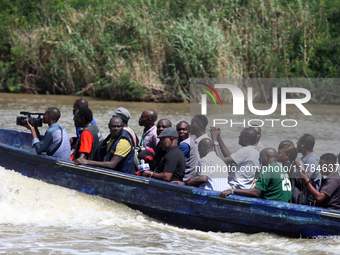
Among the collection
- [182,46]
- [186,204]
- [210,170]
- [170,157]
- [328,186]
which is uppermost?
[182,46]

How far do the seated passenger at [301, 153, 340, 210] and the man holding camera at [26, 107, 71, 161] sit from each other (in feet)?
9.26

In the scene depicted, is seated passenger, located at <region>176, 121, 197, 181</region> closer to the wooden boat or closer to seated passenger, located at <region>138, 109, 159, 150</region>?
the wooden boat

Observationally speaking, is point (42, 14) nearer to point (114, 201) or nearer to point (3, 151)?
point (3, 151)

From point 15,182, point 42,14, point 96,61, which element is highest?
point 42,14

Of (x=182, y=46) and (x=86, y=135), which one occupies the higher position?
(x=182, y=46)

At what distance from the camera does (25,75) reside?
755 inches

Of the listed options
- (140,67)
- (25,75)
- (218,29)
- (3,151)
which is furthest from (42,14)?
(3,151)

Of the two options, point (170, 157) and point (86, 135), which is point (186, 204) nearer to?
point (170, 157)

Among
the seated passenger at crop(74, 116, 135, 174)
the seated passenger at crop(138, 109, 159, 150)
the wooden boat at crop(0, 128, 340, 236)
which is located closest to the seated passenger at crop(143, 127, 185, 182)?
the wooden boat at crop(0, 128, 340, 236)

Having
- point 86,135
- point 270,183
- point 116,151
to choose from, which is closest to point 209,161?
point 270,183

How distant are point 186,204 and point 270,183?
950 millimetres

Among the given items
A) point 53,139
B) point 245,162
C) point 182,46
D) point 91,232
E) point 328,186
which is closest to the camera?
point 328,186

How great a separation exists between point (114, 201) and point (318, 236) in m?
2.27

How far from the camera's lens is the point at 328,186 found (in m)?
4.24
